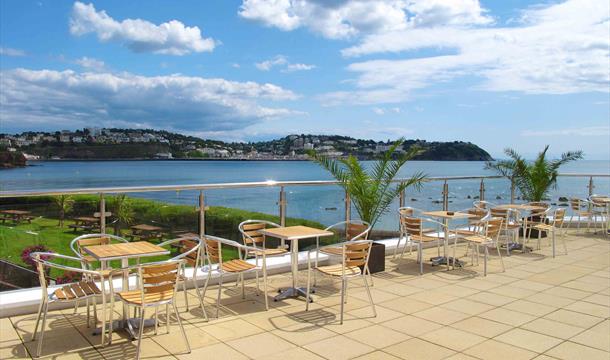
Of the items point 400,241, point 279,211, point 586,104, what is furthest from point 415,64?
point 279,211

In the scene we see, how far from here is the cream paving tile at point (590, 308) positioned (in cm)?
526

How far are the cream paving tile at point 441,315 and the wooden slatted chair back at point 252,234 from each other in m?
2.16

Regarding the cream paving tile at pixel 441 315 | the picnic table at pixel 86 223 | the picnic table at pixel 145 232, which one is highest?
the picnic table at pixel 86 223

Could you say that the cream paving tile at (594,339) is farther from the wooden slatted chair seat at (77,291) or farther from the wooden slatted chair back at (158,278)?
the wooden slatted chair seat at (77,291)

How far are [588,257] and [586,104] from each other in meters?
11.1

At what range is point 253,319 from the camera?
4.98 m

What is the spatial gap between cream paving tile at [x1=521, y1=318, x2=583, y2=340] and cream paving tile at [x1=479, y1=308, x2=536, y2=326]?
0.31 feet

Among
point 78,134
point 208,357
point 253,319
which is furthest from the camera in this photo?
point 78,134

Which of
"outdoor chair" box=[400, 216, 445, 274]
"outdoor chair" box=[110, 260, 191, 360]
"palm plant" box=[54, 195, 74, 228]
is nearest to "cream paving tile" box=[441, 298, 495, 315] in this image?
"outdoor chair" box=[400, 216, 445, 274]

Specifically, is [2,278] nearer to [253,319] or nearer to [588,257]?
[253,319]

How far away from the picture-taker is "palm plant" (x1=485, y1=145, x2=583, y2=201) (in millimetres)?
10711

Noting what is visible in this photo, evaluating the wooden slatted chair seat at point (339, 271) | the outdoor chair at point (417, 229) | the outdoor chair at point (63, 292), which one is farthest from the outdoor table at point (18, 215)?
the outdoor chair at point (417, 229)

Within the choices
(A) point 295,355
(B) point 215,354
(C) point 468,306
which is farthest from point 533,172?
(B) point 215,354

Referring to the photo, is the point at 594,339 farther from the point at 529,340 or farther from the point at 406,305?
the point at 406,305
